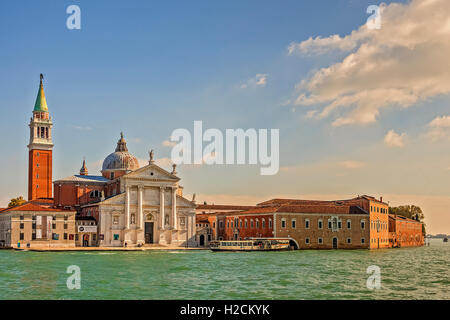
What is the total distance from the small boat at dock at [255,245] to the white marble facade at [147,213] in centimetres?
759

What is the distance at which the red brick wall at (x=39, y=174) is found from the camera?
224 feet

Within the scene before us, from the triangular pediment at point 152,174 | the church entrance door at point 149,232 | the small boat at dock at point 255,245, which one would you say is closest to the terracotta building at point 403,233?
the small boat at dock at point 255,245

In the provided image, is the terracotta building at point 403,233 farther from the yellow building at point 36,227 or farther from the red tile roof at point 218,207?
the yellow building at point 36,227

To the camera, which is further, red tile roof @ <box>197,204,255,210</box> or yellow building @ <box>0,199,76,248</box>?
red tile roof @ <box>197,204,255,210</box>

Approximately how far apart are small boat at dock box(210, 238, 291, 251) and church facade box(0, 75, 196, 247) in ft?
26.9

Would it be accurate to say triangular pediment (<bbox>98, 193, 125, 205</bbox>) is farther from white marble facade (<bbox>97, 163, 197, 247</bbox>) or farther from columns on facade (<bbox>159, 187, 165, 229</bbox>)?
columns on facade (<bbox>159, 187, 165, 229</bbox>)

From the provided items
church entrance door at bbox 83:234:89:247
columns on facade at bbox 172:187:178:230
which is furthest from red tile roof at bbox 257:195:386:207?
church entrance door at bbox 83:234:89:247

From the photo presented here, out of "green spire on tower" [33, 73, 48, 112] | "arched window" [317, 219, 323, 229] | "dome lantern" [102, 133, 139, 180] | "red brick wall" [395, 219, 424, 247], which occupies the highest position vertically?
"green spire on tower" [33, 73, 48, 112]

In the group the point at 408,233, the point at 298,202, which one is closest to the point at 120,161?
the point at 298,202

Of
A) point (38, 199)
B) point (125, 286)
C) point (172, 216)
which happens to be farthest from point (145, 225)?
point (125, 286)

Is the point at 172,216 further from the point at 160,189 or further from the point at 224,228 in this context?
the point at 224,228

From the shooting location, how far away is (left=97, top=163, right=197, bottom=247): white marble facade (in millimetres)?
58969

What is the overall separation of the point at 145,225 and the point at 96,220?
16.8 ft

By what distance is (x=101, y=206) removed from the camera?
5866cm
